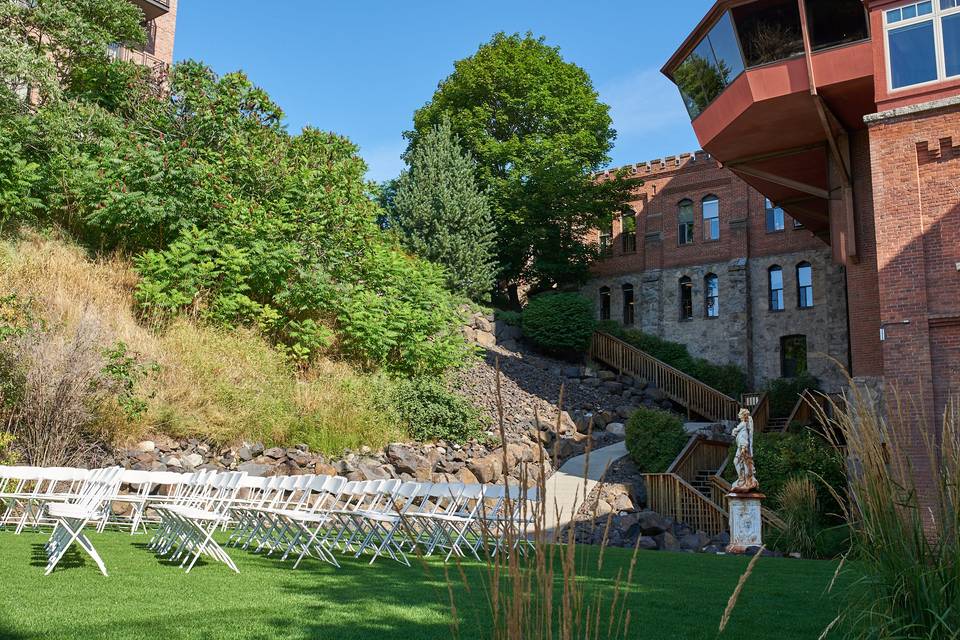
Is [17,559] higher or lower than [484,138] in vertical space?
lower

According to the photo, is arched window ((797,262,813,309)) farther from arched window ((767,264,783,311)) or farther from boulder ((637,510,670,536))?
boulder ((637,510,670,536))

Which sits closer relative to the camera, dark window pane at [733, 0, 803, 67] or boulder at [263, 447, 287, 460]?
boulder at [263, 447, 287, 460]

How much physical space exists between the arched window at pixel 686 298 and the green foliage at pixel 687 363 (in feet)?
7.83

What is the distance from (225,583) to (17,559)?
7.78 feet

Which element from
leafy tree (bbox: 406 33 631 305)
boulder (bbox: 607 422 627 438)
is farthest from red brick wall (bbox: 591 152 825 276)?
boulder (bbox: 607 422 627 438)

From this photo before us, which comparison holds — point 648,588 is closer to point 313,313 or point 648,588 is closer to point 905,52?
point 905,52

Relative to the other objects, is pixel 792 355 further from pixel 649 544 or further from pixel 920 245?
pixel 649 544

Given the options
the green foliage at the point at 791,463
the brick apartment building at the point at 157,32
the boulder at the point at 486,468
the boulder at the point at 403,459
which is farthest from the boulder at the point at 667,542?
the brick apartment building at the point at 157,32

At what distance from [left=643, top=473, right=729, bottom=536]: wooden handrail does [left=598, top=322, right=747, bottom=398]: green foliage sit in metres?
13.5

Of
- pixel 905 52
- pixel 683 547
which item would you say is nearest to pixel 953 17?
pixel 905 52

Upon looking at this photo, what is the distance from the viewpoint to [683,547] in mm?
14242

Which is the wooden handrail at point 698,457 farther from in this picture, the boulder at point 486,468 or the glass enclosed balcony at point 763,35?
the glass enclosed balcony at point 763,35

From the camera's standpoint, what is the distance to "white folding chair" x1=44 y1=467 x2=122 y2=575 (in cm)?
684

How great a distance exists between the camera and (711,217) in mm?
33844
